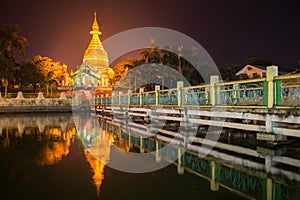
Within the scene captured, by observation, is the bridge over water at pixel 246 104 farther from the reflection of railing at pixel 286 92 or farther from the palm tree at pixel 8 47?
the palm tree at pixel 8 47

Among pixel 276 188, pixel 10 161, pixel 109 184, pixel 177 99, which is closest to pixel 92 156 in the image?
pixel 10 161

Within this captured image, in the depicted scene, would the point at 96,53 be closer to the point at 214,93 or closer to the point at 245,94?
the point at 214,93

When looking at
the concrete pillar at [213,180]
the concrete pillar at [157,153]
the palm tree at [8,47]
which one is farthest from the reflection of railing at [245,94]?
the palm tree at [8,47]

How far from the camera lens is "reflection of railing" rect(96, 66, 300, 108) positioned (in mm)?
7930

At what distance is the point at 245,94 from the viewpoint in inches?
371

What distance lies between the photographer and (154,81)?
34.9 meters

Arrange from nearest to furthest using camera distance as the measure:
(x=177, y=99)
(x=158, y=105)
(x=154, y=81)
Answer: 1. (x=177, y=99)
2. (x=158, y=105)
3. (x=154, y=81)

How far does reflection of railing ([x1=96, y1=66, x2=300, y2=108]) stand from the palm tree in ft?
117

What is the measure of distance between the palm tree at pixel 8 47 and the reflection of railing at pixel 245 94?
117 feet

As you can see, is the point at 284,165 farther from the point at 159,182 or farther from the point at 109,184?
the point at 109,184

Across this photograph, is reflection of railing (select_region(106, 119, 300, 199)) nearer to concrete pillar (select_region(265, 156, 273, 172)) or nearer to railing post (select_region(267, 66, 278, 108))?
concrete pillar (select_region(265, 156, 273, 172))

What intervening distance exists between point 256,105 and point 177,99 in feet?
17.4

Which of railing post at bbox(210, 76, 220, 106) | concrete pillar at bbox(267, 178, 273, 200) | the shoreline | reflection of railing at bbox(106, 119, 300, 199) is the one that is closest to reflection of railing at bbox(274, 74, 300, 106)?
reflection of railing at bbox(106, 119, 300, 199)

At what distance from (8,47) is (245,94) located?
42.5 metres
